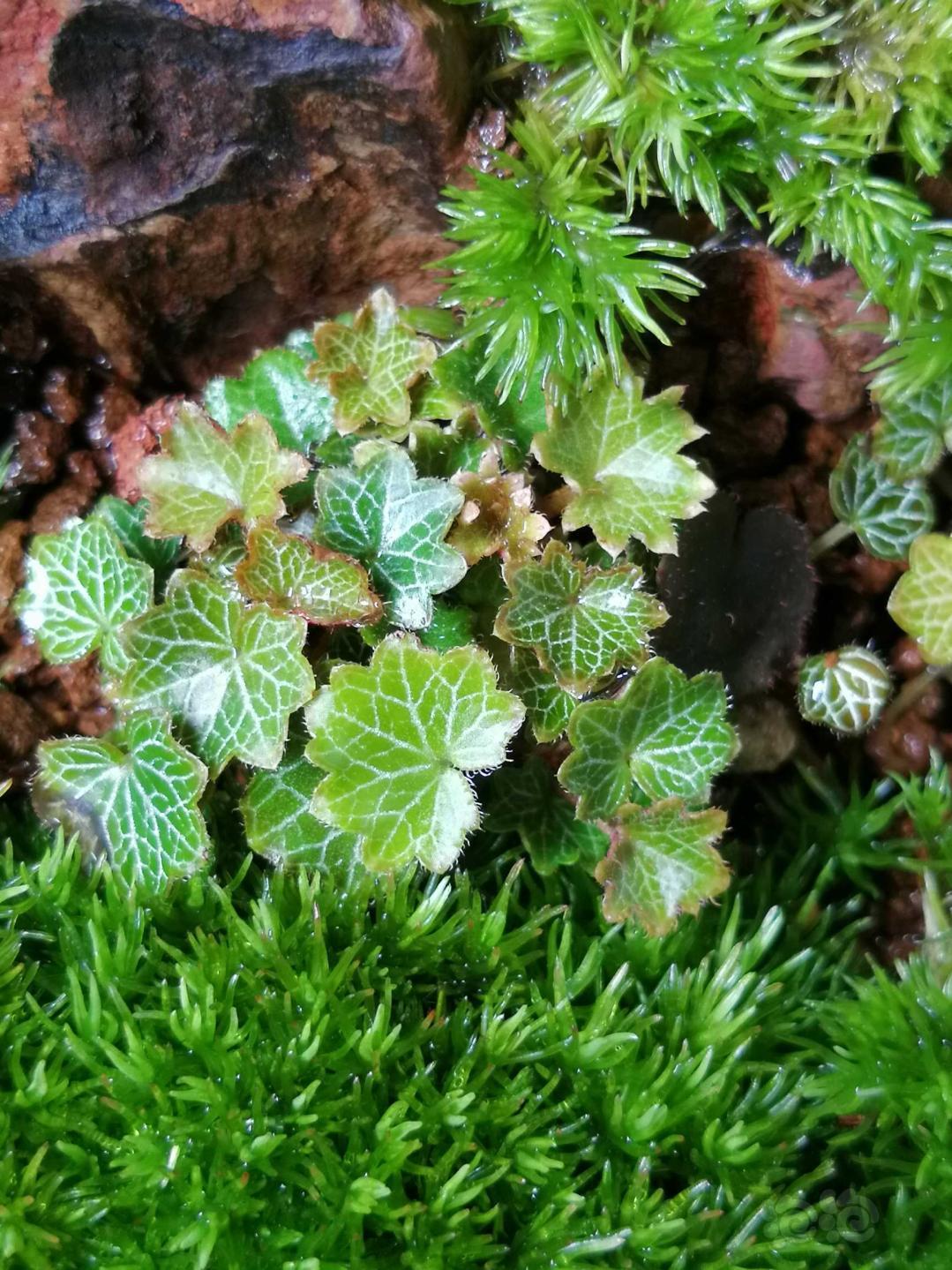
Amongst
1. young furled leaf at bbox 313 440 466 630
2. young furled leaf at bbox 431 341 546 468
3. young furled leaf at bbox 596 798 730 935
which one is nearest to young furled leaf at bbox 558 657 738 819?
young furled leaf at bbox 596 798 730 935

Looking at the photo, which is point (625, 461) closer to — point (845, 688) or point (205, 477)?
point (845, 688)

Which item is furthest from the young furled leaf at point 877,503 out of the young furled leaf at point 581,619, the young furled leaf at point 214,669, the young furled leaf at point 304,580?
the young furled leaf at point 214,669

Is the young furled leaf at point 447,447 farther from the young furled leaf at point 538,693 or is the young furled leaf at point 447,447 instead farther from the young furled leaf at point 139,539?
the young furled leaf at point 139,539

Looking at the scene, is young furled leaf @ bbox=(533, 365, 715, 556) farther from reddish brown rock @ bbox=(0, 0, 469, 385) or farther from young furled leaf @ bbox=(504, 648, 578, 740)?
reddish brown rock @ bbox=(0, 0, 469, 385)

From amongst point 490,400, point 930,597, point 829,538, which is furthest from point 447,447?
point 930,597

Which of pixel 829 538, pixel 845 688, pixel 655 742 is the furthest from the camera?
pixel 829 538
